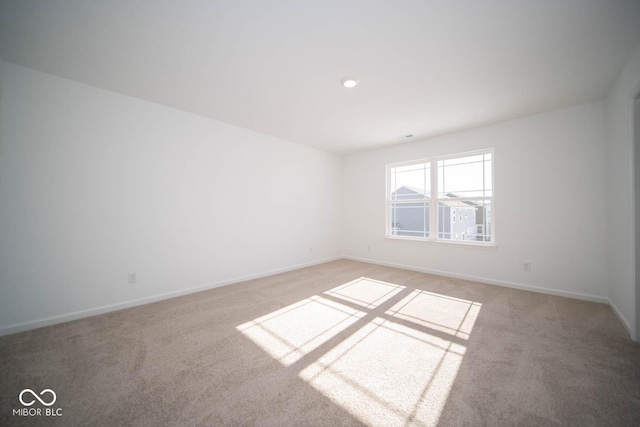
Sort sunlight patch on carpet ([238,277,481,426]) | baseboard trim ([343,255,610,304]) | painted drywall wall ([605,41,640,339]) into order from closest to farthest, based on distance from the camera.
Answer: sunlight patch on carpet ([238,277,481,426]) → painted drywall wall ([605,41,640,339]) → baseboard trim ([343,255,610,304])

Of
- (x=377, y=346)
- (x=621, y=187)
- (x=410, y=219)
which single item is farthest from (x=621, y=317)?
(x=410, y=219)

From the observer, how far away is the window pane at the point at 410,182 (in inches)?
186

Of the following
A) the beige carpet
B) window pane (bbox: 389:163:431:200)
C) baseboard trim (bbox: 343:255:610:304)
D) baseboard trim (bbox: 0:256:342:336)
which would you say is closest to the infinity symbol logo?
the beige carpet

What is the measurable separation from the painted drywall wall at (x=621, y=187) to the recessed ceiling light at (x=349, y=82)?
2420mm

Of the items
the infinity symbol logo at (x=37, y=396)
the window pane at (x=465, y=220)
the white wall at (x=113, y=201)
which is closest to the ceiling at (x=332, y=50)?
the white wall at (x=113, y=201)

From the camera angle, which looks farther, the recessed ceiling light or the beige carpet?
the recessed ceiling light

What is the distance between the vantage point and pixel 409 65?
234 centimetres

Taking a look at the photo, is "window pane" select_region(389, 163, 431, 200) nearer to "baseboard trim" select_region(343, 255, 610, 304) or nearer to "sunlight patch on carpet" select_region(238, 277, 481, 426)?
"baseboard trim" select_region(343, 255, 610, 304)

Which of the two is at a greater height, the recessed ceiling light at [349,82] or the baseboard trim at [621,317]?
the recessed ceiling light at [349,82]

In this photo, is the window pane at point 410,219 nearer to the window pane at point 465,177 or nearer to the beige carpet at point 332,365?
the window pane at point 465,177

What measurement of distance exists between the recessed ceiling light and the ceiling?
0.20 ft

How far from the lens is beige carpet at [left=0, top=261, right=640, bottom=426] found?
1.39 meters

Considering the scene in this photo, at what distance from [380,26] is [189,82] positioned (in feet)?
6.87

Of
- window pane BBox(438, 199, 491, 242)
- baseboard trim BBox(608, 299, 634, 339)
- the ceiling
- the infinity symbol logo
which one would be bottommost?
the infinity symbol logo
